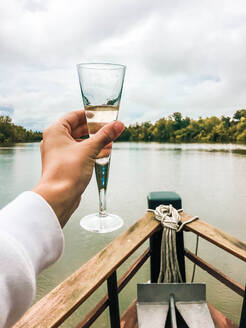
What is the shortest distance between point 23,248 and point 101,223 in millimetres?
440

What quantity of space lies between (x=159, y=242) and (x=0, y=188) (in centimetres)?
2109

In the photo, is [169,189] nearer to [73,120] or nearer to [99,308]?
[99,308]

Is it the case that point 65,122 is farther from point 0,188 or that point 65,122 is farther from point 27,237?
point 0,188

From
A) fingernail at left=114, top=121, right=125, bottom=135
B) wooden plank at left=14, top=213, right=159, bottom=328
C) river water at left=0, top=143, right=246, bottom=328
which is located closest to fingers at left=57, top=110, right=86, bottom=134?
fingernail at left=114, top=121, right=125, bottom=135

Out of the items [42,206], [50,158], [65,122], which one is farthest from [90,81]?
[42,206]

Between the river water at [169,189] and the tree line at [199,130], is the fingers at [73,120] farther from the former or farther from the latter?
the tree line at [199,130]

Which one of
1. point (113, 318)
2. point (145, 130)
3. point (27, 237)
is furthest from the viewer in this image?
point (145, 130)

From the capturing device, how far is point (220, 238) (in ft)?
3.15

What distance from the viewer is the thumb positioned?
523 millimetres

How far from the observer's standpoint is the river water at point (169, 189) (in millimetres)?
7449

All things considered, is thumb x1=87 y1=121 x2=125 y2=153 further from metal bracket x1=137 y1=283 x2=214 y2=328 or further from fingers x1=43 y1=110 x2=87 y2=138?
metal bracket x1=137 y1=283 x2=214 y2=328

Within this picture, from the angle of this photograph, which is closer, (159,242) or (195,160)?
(159,242)

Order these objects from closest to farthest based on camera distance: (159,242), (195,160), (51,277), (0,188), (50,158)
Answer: (50,158)
(159,242)
(51,277)
(0,188)
(195,160)

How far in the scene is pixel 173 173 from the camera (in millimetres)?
25344
